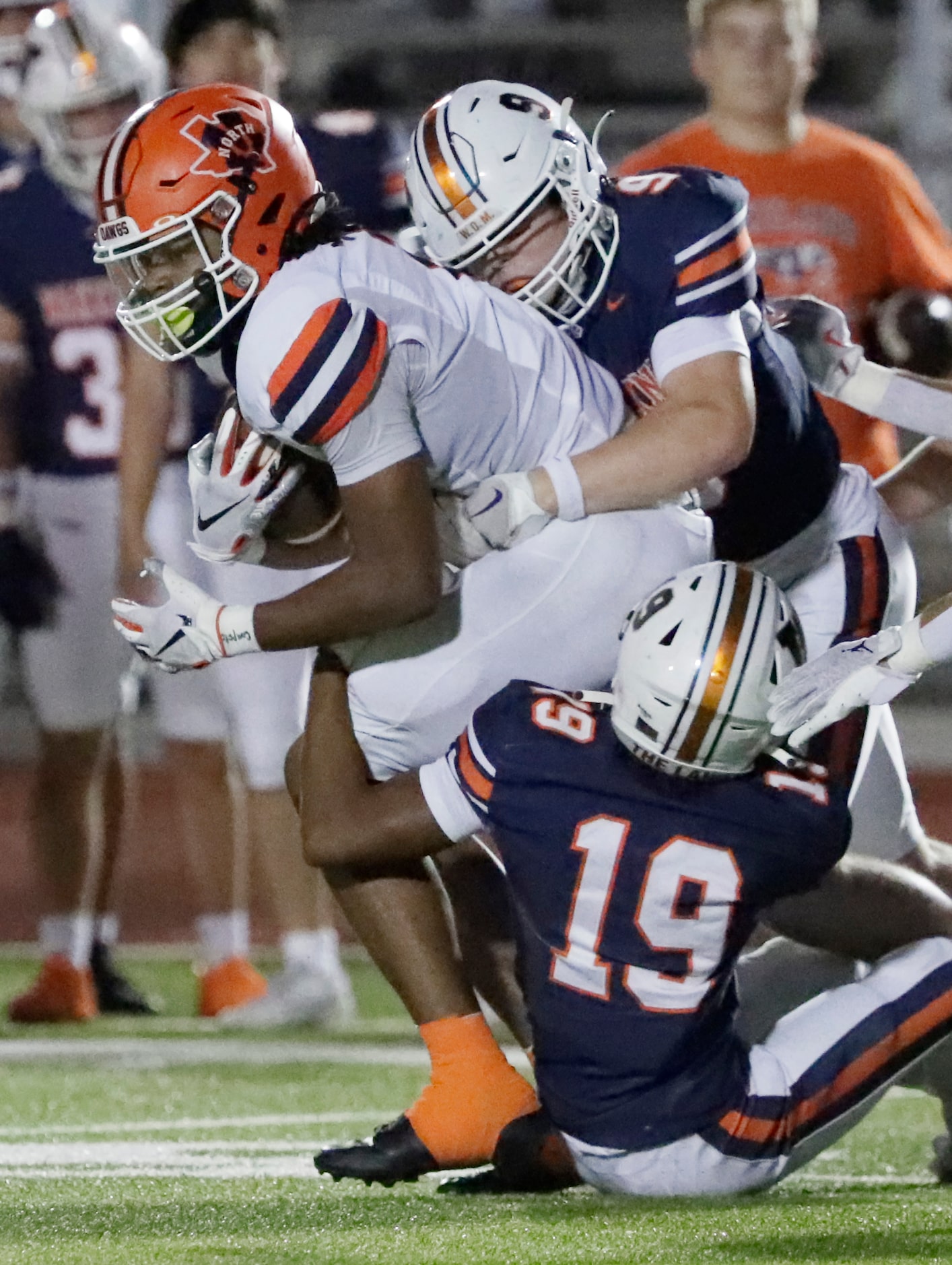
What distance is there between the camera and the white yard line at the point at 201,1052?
4145mm

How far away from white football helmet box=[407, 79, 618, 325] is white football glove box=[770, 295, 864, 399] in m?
0.43

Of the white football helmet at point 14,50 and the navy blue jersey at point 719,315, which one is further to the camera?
the white football helmet at point 14,50

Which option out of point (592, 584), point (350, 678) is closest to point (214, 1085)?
point (350, 678)

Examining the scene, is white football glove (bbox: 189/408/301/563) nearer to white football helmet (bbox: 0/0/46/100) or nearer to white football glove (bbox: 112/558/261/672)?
white football glove (bbox: 112/558/261/672)

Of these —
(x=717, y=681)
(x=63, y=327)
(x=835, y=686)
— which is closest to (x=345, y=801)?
(x=717, y=681)

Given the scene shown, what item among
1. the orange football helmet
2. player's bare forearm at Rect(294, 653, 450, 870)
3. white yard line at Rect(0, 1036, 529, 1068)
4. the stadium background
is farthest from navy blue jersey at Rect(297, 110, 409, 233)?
the stadium background

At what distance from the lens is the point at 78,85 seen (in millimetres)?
4773

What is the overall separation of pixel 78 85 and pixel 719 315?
2242 millimetres

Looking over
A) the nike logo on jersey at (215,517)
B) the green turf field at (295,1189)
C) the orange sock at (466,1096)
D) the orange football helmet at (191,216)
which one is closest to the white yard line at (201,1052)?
the green turf field at (295,1189)

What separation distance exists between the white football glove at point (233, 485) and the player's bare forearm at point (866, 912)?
818 mm

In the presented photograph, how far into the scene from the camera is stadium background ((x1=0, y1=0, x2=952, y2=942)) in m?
7.16

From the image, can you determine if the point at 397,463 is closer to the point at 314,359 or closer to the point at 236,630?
the point at 314,359

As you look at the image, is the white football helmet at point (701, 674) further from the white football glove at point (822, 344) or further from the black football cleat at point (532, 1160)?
the white football glove at point (822, 344)

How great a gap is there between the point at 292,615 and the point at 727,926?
0.64 metres
